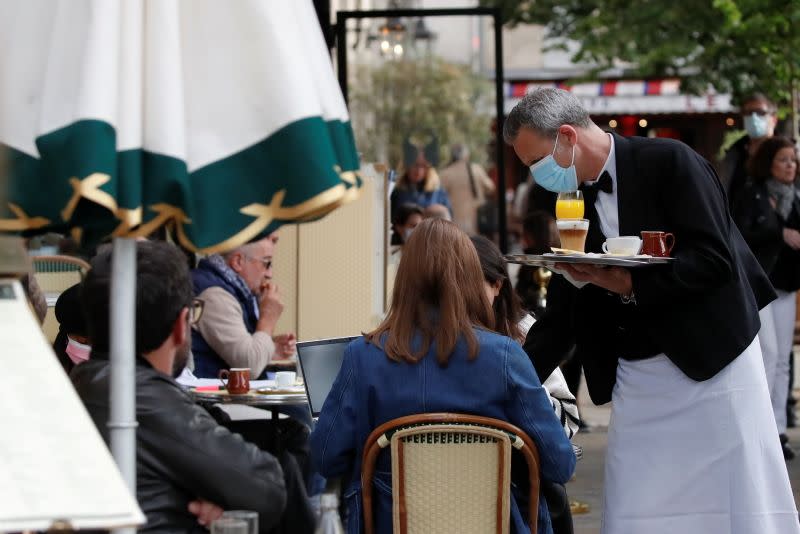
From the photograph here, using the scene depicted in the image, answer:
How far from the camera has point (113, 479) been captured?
88.4 inches

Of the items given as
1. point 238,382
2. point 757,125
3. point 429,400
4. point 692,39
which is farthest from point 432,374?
point 692,39

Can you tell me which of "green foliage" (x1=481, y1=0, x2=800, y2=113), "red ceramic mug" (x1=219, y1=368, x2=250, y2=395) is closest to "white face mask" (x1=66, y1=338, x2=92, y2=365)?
"red ceramic mug" (x1=219, y1=368, x2=250, y2=395)

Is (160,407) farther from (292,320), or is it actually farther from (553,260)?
(292,320)

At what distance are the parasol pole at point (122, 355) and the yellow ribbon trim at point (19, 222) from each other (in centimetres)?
16

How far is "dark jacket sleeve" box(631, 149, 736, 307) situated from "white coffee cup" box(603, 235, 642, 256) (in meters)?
0.08

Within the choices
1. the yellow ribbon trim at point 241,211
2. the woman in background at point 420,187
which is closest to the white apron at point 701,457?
the yellow ribbon trim at point 241,211

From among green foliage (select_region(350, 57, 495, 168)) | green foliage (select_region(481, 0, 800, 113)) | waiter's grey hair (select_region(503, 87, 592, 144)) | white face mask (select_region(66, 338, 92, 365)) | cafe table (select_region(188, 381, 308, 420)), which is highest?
green foliage (select_region(481, 0, 800, 113))

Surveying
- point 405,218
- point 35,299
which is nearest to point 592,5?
point 405,218

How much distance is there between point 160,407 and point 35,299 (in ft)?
8.65

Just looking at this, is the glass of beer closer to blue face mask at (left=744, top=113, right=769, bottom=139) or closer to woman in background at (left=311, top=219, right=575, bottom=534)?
woman in background at (left=311, top=219, right=575, bottom=534)

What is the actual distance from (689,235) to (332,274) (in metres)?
4.62

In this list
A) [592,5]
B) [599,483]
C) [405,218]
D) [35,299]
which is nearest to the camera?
[35,299]

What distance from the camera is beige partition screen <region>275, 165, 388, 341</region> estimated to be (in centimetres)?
870

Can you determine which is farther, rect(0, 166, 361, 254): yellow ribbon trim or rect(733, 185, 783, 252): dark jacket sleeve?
rect(733, 185, 783, 252): dark jacket sleeve
